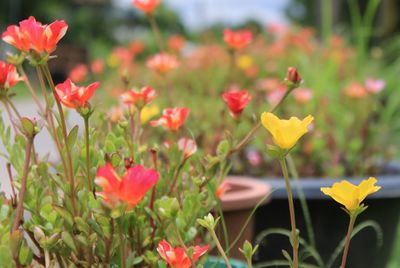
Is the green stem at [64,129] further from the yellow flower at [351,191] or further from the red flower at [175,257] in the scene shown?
the yellow flower at [351,191]

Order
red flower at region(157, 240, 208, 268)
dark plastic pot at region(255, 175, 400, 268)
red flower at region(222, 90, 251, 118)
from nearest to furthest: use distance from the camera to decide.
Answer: red flower at region(157, 240, 208, 268) < red flower at region(222, 90, 251, 118) < dark plastic pot at region(255, 175, 400, 268)

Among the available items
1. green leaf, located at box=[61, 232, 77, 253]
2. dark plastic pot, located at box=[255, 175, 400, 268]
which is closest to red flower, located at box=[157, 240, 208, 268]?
green leaf, located at box=[61, 232, 77, 253]

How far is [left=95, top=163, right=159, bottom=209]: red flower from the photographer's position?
0.79m

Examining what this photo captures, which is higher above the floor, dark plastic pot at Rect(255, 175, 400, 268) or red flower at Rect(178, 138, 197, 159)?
red flower at Rect(178, 138, 197, 159)

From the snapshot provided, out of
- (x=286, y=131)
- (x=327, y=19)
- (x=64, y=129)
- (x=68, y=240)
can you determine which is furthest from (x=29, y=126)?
(x=327, y=19)

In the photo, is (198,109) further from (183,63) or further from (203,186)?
(203,186)

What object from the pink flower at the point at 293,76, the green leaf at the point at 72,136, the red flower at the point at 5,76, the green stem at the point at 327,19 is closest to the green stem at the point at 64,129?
the green leaf at the point at 72,136

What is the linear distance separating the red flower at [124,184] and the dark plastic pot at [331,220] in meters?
1.40

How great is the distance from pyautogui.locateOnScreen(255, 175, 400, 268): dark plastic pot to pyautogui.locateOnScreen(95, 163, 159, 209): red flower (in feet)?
4.59

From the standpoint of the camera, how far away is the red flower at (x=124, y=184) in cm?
79

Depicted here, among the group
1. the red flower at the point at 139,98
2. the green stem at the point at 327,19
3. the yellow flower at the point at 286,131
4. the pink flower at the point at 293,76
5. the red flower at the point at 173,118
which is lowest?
the green stem at the point at 327,19

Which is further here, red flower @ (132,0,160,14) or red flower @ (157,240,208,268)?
red flower @ (132,0,160,14)

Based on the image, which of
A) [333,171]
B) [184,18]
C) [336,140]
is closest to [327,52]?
[336,140]

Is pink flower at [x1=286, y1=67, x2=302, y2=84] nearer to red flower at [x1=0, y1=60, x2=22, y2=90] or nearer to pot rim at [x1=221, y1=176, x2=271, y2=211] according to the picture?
red flower at [x1=0, y1=60, x2=22, y2=90]
